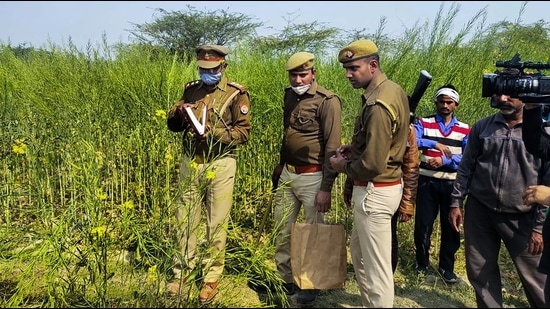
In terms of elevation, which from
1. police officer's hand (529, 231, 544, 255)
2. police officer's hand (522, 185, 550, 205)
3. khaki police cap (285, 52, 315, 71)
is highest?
khaki police cap (285, 52, 315, 71)

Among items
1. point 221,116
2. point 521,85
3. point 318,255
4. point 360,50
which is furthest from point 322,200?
point 521,85

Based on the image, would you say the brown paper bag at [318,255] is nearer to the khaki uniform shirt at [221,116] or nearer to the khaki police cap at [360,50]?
the khaki uniform shirt at [221,116]

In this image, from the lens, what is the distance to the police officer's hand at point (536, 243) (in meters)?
2.64

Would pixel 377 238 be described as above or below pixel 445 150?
below

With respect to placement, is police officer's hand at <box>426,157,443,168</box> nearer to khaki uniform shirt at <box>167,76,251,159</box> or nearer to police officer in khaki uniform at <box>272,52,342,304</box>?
police officer in khaki uniform at <box>272,52,342,304</box>

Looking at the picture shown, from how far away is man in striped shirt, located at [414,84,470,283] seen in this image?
3.64 m

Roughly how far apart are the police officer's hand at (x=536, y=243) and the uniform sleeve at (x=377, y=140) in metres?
0.95

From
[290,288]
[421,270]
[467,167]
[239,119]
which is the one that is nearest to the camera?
[467,167]

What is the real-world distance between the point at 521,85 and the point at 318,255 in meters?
1.45

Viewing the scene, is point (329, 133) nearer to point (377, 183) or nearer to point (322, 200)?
point (322, 200)

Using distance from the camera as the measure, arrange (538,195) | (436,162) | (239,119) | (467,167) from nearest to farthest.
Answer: (538,195) < (467,167) < (239,119) < (436,162)

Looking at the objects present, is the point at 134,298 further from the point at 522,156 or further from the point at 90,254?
the point at 522,156

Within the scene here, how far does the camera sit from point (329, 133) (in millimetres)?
3059

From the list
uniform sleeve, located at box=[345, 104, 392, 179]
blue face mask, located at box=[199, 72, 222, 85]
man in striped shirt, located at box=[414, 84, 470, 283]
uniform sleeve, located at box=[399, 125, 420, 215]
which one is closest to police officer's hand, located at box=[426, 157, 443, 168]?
man in striped shirt, located at box=[414, 84, 470, 283]
